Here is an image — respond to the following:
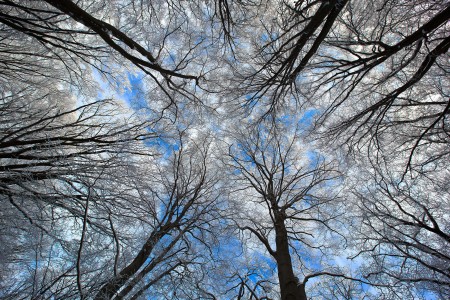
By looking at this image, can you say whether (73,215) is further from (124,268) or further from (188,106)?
(188,106)

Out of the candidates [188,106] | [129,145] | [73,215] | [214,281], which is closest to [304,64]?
[188,106]

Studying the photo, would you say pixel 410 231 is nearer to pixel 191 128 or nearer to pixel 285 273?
pixel 285 273

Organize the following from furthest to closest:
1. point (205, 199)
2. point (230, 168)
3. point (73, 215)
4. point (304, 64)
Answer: point (230, 168), point (205, 199), point (73, 215), point (304, 64)

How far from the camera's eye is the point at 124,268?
439 cm

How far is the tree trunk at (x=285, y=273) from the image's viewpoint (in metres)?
3.93

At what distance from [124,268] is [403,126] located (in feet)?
20.2

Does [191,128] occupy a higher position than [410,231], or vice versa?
[191,128]

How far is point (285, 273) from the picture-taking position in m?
4.31

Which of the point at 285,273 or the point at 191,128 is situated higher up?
the point at 191,128

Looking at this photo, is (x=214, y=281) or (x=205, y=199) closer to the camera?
(x=214, y=281)

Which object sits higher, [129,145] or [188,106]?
[188,106]

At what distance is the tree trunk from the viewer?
3.93 m

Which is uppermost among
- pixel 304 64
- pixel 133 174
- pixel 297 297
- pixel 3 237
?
pixel 304 64

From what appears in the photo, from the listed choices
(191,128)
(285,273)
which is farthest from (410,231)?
(191,128)
